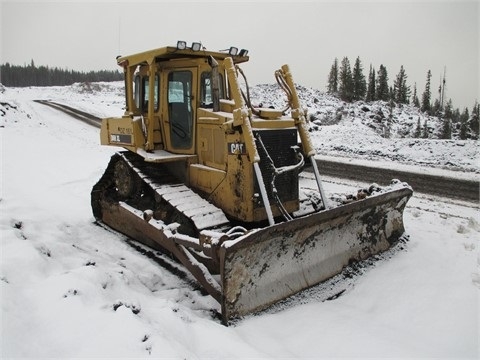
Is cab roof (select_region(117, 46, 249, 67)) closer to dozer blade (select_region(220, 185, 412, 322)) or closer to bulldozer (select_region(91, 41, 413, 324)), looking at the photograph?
bulldozer (select_region(91, 41, 413, 324))

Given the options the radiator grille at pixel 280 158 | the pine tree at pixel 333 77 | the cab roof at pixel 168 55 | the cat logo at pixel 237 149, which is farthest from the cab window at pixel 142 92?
the pine tree at pixel 333 77

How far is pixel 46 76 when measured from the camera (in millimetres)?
115312

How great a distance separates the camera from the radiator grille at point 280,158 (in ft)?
17.2

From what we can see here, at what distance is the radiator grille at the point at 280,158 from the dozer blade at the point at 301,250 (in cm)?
82

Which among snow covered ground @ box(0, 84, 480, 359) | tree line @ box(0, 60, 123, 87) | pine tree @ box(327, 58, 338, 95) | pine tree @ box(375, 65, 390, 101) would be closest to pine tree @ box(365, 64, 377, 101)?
pine tree @ box(375, 65, 390, 101)

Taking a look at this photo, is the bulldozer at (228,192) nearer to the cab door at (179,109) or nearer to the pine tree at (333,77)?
the cab door at (179,109)

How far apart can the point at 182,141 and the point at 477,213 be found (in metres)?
5.81

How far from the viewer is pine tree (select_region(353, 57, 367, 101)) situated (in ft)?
179

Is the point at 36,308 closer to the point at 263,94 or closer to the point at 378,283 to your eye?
the point at 378,283

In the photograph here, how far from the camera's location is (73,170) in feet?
34.9

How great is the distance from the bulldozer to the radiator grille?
0.05ft

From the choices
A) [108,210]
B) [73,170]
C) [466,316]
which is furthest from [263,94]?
[466,316]

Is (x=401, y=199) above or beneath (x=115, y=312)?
above

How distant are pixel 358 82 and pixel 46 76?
94.4 m
